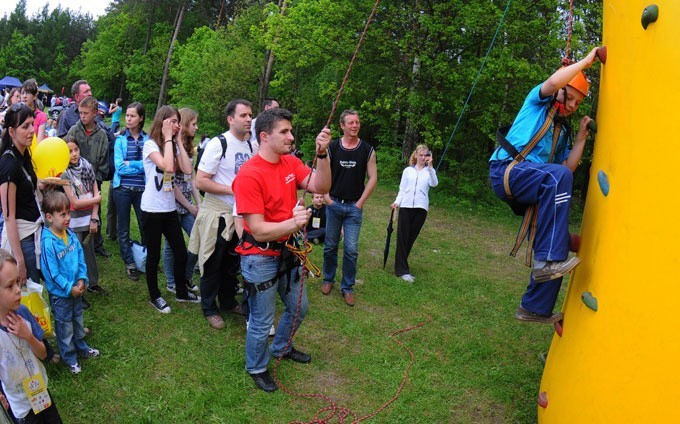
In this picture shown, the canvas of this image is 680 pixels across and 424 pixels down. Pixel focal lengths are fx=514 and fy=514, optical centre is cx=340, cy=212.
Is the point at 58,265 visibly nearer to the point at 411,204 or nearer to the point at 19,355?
the point at 19,355

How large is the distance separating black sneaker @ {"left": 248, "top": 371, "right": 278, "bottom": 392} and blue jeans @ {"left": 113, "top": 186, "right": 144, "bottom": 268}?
3134mm

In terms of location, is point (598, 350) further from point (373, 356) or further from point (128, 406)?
point (128, 406)

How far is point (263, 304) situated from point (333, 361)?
1.16 metres

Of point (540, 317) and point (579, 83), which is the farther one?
point (540, 317)

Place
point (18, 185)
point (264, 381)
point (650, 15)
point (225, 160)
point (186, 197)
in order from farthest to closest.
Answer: point (186, 197)
point (225, 160)
point (264, 381)
point (18, 185)
point (650, 15)

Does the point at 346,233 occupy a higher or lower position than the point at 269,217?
lower

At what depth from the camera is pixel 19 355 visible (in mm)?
3066

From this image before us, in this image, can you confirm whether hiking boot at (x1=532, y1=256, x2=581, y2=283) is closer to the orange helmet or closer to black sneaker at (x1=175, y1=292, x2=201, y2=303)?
the orange helmet

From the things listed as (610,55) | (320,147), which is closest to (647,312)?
(610,55)

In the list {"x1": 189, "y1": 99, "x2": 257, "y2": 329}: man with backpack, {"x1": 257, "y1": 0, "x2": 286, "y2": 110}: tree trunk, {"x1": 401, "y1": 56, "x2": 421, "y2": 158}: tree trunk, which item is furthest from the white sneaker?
{"x1": 257, "y1": 0, "x2": 286, "y2": 110}: tree trunk

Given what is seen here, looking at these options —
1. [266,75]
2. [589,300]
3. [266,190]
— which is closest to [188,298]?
[266,190]

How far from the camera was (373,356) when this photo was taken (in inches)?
207

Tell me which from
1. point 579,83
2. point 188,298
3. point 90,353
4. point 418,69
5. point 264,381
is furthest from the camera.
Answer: point 418,69

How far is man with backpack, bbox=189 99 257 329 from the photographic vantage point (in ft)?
17.3
